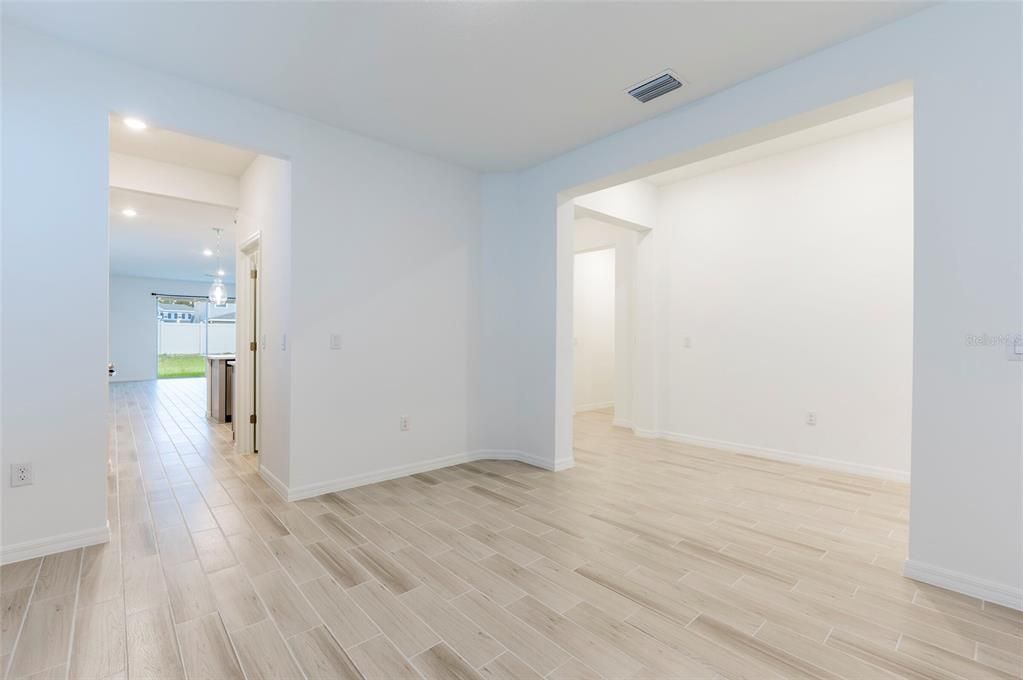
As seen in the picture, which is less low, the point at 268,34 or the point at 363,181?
the point at 268,34

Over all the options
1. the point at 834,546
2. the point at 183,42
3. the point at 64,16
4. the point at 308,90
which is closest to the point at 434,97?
the point at 308,90

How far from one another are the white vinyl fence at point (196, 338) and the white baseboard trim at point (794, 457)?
12.9m

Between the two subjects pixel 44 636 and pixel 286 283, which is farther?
pixel 286 283

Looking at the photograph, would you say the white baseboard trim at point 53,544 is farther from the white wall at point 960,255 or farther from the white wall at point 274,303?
the white wall at point 960,255

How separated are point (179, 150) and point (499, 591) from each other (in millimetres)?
4576

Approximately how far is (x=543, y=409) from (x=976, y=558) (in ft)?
9.38

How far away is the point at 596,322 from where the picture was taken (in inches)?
306

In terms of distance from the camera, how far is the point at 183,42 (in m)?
2.45

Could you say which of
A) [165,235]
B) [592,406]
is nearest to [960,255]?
[592,406]

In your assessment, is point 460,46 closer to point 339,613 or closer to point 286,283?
point 286,283

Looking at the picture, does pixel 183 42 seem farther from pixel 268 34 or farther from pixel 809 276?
pixel 809 276

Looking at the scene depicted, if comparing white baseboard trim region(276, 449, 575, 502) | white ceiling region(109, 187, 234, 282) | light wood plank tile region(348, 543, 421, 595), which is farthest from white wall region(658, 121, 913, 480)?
white ceiling region(109, 187, 234, 282)

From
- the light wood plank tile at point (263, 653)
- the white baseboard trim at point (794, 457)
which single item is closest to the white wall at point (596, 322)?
the white baseboard trim at point (794, 457)

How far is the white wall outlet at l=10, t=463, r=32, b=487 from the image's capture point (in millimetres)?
2324
